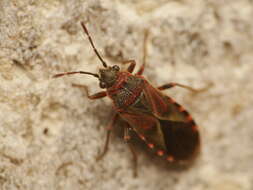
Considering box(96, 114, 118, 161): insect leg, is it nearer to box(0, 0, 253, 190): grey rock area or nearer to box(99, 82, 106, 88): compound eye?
box(0, 0, 253, 190): grey rock area

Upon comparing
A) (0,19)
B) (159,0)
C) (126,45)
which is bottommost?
(0,19)

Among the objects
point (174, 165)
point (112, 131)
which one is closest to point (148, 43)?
point (112, 131)

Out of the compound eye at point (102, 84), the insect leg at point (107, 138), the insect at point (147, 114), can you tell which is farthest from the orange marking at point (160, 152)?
the compound eye at point (102, 84)

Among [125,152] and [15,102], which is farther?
[125,152]

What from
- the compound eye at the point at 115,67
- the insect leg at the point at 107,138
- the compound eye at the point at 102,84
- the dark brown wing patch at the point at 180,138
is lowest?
the insect leg at the point at 107,138

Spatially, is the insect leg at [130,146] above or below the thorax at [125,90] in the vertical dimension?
below

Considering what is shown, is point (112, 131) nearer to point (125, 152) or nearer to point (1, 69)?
point (125, 152)

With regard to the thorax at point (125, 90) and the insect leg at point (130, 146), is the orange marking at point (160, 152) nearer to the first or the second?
the insect leg at point (130, 146)
